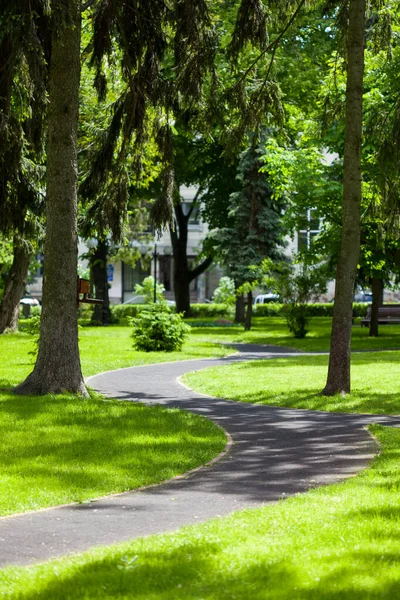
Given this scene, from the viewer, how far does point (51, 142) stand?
55.3 ft

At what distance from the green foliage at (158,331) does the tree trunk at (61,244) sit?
549 inches

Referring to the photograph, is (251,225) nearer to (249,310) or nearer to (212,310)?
(249,310)

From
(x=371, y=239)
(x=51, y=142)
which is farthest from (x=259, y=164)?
(x=51, y=142)

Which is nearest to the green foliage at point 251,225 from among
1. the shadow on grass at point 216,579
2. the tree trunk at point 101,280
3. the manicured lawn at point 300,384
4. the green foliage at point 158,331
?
the tree trunk at point 101,280

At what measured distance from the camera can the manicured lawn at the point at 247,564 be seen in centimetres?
563

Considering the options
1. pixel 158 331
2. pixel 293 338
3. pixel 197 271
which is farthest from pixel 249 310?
pixel 158 331

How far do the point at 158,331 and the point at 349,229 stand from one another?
13.5 meters

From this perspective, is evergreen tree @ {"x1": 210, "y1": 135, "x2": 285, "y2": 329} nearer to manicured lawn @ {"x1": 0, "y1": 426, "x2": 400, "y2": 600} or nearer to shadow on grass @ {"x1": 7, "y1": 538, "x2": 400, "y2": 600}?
manicured lawn @ {"x1": 0, "y1": 426, "x2": 400, "y2": 600}

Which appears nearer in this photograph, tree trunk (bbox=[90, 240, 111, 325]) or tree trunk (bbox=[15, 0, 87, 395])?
tree trunk (bbox=[15, 0, 87, 395])

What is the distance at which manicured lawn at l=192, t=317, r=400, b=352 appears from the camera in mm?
35594

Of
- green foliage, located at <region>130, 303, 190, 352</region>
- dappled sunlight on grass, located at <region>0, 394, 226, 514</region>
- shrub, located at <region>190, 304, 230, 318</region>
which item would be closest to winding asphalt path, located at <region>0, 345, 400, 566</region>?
dappled sunlight on grass, located at <region>0, 394, 226, 514</region>

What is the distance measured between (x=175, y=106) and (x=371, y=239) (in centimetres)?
1798

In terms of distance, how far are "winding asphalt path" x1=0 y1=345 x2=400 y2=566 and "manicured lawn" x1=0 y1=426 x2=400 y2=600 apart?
1.63ft

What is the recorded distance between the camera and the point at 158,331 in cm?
3108
